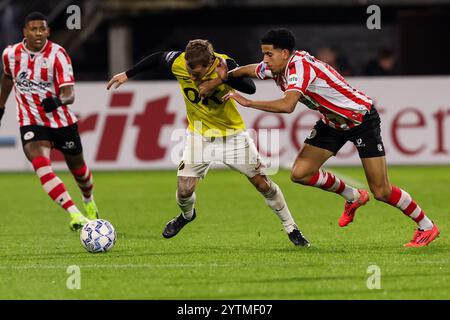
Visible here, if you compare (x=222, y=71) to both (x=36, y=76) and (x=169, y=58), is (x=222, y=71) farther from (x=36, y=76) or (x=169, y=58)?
(x=36, y=76)

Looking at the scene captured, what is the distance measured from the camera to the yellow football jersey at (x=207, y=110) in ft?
31.8

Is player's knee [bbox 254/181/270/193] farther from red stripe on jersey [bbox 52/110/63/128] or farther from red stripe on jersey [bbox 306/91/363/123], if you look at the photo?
red stripe on jersey [bbox 52/110/63/128]

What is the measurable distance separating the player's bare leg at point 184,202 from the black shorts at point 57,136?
1.64m

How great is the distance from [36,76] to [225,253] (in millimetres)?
3050

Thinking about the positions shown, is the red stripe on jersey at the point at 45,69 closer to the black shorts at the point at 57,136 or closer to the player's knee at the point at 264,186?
the black shorts at the point at 57,136

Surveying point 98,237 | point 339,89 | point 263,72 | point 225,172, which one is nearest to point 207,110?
point 263,72

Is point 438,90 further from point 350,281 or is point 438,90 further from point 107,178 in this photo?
point 350,281

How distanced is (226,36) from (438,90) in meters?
7.95

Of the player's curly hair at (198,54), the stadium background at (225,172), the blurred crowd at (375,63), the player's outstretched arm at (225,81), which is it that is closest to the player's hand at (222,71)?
the player's outstretched arm at (225,81)

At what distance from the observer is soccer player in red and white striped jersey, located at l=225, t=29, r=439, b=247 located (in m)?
8.98

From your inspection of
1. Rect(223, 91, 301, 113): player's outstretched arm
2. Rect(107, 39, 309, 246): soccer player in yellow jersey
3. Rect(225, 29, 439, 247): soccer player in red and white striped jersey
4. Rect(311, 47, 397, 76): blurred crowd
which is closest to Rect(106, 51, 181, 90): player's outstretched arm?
Rect(107, 39, 309, 246): soccer player in yellow jersey

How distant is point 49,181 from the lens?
429 inches

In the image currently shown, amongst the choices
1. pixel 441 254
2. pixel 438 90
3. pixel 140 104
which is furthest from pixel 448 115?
pixel 441 254

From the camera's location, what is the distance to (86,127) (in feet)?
62.1
